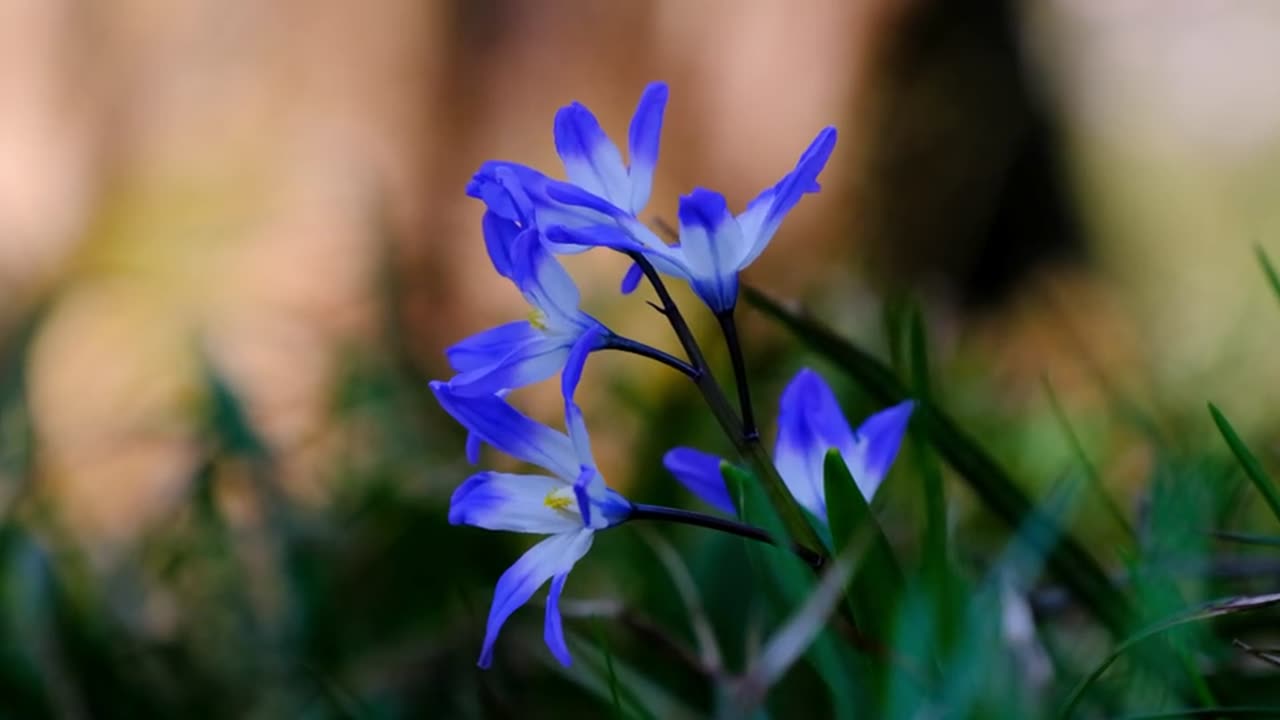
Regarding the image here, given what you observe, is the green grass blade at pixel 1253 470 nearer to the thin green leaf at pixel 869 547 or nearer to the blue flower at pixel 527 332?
the thin green leaf at pixel 869 547

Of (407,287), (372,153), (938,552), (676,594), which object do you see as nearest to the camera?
(938,552)

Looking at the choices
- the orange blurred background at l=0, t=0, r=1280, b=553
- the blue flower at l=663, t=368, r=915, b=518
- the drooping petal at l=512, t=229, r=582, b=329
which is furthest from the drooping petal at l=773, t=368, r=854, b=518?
the orange blurred background at l=0, t=0, r=1280, b=553

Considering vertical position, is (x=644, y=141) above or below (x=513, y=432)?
above

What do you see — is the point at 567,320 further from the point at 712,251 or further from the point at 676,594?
the point at 676,594

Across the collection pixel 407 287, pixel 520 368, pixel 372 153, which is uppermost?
pixel 520 368

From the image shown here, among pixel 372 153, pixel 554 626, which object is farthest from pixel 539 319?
pixel 372 153

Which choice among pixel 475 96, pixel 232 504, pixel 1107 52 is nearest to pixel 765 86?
pixel 475 96
